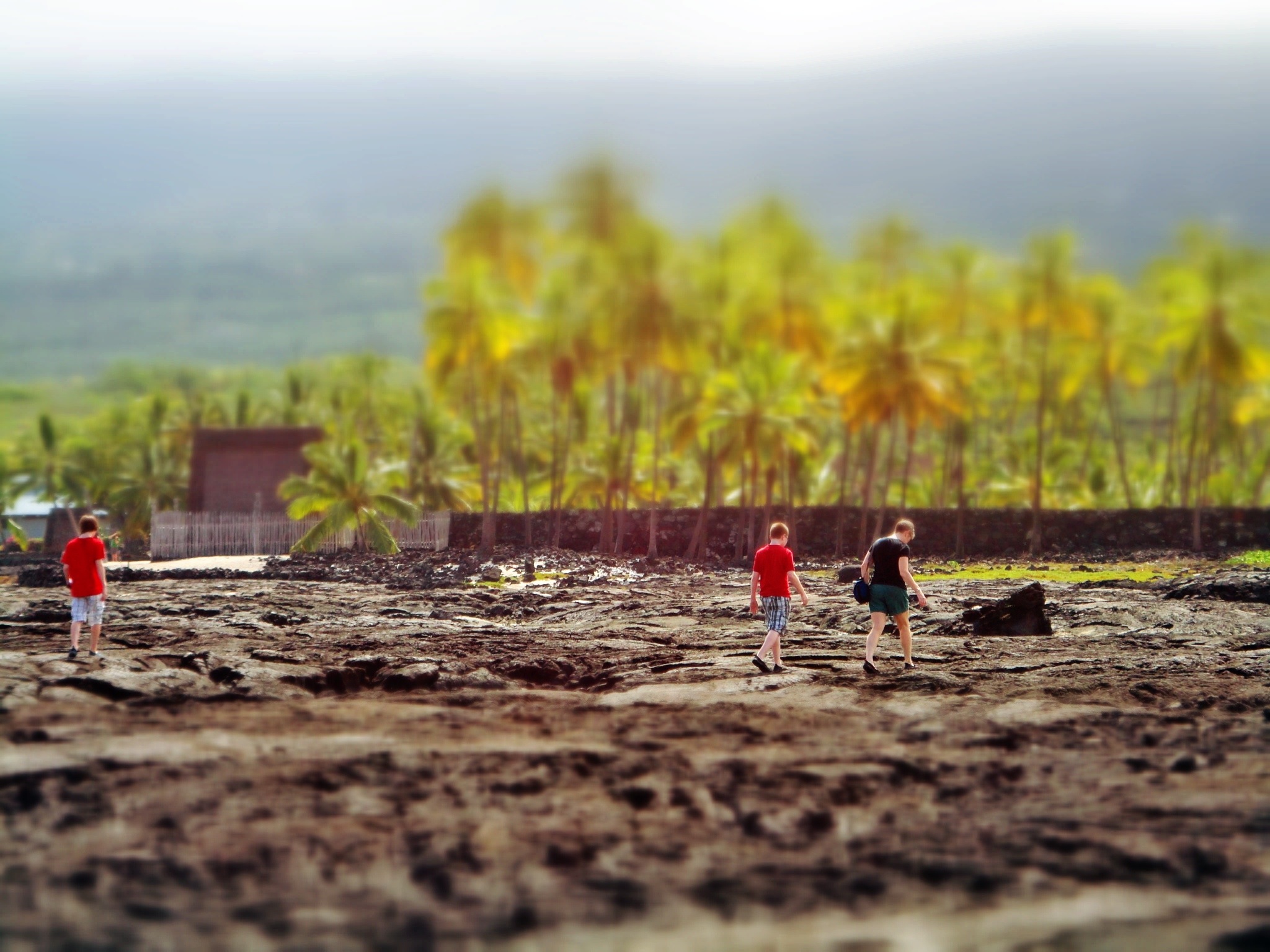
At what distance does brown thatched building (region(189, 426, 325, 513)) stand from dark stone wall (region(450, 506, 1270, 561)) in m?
6.28

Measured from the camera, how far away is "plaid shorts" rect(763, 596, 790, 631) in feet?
43.5

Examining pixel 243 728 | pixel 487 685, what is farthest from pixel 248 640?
pixel 243 728

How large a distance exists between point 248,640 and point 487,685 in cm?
478

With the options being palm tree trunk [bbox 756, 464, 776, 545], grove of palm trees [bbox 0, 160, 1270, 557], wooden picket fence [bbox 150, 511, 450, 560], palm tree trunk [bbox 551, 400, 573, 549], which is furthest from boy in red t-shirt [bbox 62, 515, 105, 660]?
palm tree trunk [bbox 756, 464, 776, 545]

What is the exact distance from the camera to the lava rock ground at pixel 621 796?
563 centimetres

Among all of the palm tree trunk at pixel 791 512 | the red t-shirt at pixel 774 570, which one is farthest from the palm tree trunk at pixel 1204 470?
the red t-shirt at pixel 774 570

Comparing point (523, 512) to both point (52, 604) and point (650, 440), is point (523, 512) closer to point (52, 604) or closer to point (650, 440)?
point (650, 440)

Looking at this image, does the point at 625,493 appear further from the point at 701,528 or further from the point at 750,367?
the point at 750,367

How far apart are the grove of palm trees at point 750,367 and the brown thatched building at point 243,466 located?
8.10 feet

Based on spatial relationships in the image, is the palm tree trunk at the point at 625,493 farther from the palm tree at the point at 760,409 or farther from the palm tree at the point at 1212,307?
the palm tree at the point at 1212,307

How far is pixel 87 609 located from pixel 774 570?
7.42 meters

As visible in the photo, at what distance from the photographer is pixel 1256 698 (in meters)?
11.8

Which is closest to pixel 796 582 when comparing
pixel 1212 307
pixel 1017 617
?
pixel 1017 617

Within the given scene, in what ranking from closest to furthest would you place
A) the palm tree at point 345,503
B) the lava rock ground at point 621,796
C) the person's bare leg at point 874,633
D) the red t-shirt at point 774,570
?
the lava rock ground at point 621,796 < the red t-shirt at point 774,570 < the person's bare leg at point 874,633 < the palm tree at point 345,503
